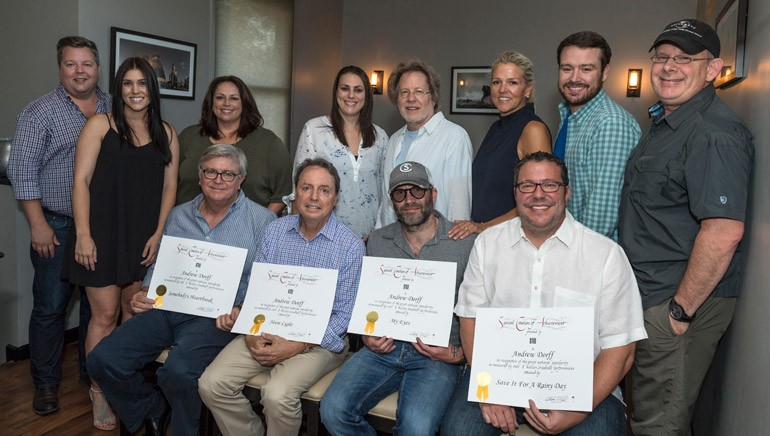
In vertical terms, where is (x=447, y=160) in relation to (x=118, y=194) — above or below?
above

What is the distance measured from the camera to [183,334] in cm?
257

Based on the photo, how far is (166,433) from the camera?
2922mm

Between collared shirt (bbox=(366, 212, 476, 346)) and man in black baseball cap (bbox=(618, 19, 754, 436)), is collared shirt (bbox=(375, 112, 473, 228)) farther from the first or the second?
man in black baseball cap (bbox=(618, 19, 754, 436))

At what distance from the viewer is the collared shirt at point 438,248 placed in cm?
236

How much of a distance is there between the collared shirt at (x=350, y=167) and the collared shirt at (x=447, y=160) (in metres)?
0.31

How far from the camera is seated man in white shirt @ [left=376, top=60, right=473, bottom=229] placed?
2.80 m

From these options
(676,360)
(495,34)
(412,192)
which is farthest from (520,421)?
(495,34)

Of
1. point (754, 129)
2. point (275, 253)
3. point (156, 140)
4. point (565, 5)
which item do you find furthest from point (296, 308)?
point (565, 5)

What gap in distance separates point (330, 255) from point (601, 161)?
3.74ft

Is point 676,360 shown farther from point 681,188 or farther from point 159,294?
point 159,294

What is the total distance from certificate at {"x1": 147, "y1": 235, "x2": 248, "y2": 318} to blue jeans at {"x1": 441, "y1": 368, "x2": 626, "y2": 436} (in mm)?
1081

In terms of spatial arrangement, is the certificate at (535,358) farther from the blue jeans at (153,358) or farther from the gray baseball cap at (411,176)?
the blue jeans at (153,358)

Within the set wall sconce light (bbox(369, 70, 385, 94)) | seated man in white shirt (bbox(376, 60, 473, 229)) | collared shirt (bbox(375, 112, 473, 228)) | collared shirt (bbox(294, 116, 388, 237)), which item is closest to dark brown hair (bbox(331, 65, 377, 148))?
collared shirt (bbox(294, 116, 388, 237))

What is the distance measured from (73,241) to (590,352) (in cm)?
235
